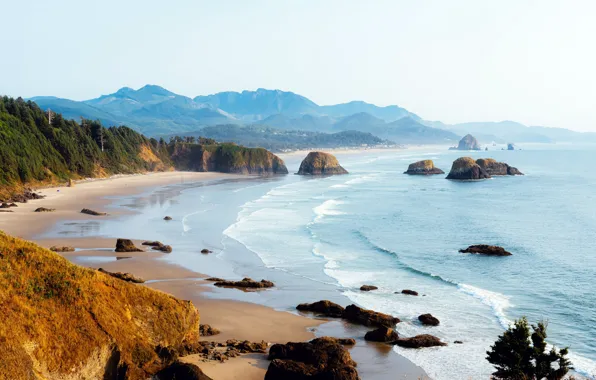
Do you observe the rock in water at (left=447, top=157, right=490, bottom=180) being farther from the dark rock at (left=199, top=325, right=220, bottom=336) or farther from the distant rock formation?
the dark rock at (left=199, top=325, right=220, bottom=336)

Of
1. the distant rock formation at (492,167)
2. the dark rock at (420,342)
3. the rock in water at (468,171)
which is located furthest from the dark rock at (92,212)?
the distant rock formation at (492,167)

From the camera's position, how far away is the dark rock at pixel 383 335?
2065cm

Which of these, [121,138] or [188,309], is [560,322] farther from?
[121,138]

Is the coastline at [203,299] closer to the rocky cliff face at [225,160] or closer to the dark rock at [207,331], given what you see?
the dark rock at [207,331]

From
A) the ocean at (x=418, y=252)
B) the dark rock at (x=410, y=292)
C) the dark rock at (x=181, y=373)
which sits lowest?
the ocean at (x=418, y=252)

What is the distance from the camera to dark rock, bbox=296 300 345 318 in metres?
23.9

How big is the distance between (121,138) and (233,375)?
9619cm

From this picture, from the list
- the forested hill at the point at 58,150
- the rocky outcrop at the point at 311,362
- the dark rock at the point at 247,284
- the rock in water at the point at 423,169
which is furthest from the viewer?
the rock in water at the point at 423,169

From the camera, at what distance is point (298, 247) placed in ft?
127

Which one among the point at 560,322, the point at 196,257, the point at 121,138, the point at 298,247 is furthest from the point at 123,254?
the point at 121,138

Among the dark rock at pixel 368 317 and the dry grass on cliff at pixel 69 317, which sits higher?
the dry grass on cliff at pixel 69 317

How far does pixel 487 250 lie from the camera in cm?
3678

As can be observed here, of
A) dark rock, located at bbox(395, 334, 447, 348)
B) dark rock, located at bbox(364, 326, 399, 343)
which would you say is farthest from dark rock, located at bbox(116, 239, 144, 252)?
dark rock, located at bbox(395, 334, 447, 348)

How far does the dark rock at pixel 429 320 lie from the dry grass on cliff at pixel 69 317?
949 cm
